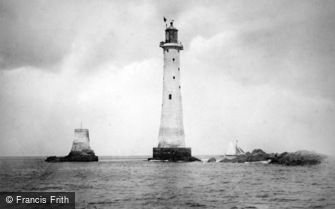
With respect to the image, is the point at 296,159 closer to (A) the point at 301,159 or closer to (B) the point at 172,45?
(A) the point at 301,159

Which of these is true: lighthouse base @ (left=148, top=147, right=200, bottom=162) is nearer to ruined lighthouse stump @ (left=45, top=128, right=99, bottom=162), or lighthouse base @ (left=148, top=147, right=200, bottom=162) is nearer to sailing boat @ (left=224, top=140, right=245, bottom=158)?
ruined lighthouse stump @ (left=45, top=128, right=99, bottom=162)

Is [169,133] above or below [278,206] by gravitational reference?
above

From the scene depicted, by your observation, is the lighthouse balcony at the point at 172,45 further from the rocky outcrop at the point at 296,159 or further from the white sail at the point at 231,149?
the white sail at the point at 231,149

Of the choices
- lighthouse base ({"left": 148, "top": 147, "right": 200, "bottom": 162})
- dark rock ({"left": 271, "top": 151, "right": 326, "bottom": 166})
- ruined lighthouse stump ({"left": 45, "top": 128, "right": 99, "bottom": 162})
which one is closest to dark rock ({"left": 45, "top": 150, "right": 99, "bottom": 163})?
ruined lighthouse stump ({"left": 45, "top": 128, "right": 99, "bottom": 162})

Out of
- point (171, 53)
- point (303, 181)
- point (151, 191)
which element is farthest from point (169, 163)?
point (151, 191)

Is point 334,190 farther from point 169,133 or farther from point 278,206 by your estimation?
point 169,133

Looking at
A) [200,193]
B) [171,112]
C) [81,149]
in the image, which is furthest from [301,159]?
A: [200,193]

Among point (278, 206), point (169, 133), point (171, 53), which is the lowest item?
point (278, 206)

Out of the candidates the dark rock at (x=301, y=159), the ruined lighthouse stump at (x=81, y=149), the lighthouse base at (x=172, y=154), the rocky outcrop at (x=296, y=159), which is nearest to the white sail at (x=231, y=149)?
the rocky outcrop at (x=296, y=159)
